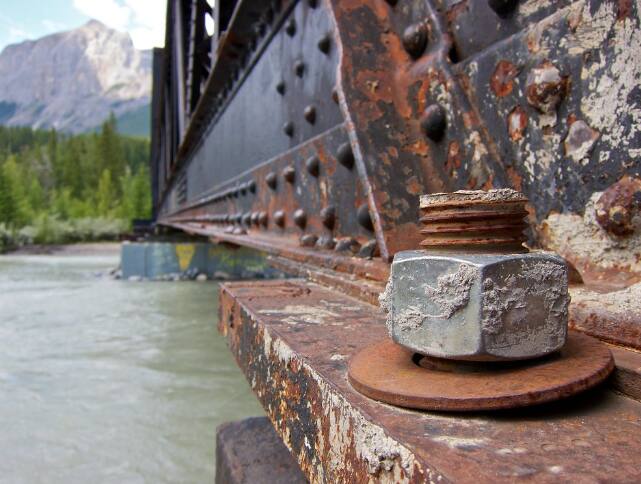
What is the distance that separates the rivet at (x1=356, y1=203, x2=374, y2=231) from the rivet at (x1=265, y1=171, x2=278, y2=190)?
4.38ft

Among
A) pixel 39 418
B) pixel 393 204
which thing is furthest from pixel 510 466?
pixel 39 418

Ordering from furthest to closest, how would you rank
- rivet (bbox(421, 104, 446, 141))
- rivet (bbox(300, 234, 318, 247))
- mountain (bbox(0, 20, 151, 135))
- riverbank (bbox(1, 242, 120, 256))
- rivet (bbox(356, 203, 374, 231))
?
mountain (bbox(0, 20, 151, 135)), riverbank (bbox(1, 242, 120, 256)), rivet (bbox(300, 234, 318, 247)), rivet (bbox(356, 203, 374, 231)), rivet (bbox(421, 104, 446, 141))

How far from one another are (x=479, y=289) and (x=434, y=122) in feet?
3.15

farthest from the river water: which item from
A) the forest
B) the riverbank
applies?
the forest

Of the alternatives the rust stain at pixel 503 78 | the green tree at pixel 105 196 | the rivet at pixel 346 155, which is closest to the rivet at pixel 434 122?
the rust stain at pixel 503 78

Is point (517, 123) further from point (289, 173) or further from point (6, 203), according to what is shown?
point (6, 203)

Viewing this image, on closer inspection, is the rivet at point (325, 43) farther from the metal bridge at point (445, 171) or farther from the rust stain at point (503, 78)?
the rust stain at point (503, 78)

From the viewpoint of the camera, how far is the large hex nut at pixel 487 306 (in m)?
0.68

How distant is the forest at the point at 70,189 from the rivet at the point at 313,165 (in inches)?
1567

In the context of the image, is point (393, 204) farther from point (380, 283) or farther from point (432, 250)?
point (432, 250)

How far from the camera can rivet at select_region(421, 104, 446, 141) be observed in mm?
1538

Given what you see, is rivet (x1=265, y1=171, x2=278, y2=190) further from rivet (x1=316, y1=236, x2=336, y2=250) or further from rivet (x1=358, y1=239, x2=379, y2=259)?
rivet (x1=358, y1=239, x2=379, y2=259)

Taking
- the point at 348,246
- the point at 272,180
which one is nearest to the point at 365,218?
the point at 348,246

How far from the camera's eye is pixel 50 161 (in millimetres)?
86062
